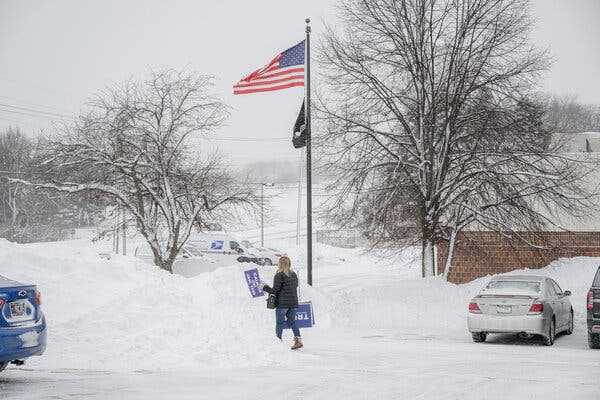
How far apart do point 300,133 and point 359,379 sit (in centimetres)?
1115

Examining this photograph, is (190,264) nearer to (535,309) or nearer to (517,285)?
(517,285)

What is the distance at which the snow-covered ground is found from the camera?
32.0 ft

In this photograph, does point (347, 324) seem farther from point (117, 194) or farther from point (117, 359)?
point (117, 194)

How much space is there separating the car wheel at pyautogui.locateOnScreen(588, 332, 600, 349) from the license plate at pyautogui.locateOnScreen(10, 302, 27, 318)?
10722 mm

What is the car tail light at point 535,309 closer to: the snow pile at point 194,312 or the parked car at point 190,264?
the snow pile at point 194,312

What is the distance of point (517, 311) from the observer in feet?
51.1

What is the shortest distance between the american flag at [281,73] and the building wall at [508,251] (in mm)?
10948

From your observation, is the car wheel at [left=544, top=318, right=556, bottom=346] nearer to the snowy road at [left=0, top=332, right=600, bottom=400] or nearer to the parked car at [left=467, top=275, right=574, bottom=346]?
the parked car at [left=467, top=275, right=574, bottom=346]

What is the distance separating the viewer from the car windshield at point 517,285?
16.4 metres

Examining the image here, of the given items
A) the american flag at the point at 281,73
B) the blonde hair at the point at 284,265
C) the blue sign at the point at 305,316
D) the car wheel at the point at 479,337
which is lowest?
the car wheel at the point at 479,337

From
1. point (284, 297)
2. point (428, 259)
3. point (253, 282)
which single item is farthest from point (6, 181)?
point (284, 297)

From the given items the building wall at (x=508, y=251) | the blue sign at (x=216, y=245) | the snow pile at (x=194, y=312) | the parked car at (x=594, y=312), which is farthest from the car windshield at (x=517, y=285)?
the blue sign at (x=216, y=245)

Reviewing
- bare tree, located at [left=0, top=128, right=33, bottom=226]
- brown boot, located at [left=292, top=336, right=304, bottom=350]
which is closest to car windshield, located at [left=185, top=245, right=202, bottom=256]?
brown boot, located at [left=292, top=336, right=304, bottom=350]

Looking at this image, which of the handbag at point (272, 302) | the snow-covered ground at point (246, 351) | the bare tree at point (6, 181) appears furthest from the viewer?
the bare tree at point (6, 181)
